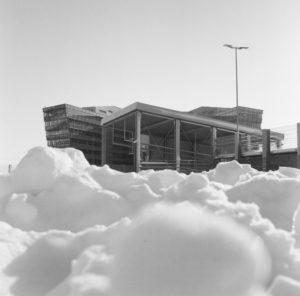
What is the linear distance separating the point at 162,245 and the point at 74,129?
48348 mm

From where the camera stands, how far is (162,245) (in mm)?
1521

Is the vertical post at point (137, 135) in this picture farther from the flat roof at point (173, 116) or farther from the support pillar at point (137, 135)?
the flat roof at point (173, 116)

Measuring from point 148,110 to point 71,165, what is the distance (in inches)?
707

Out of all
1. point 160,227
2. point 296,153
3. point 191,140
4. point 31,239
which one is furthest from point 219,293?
point 191,140

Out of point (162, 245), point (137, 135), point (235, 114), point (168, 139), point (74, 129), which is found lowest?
point (74, 129)

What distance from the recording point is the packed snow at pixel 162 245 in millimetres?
1424

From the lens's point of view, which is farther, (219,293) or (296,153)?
(296,153)

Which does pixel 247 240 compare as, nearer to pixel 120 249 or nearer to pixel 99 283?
pixel 120 249

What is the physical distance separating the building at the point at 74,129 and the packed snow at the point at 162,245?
45852 mm

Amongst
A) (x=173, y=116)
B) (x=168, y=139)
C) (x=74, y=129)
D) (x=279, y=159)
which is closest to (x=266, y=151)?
(x=279, y=159)

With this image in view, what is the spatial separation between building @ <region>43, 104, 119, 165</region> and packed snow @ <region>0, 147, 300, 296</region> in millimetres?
45852

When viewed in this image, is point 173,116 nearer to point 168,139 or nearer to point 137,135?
point 137,135

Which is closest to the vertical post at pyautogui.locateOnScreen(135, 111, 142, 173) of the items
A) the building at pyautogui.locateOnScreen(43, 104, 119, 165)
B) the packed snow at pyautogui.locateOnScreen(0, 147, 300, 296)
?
the packed snow at pyautogui.locateOnScreen(0, 147, 300, 296)

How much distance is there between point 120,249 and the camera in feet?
5.07
